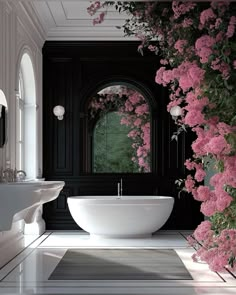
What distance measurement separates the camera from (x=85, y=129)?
8914mm

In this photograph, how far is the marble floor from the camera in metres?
4.40

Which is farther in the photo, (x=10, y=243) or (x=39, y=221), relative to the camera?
(x=39, y=221)

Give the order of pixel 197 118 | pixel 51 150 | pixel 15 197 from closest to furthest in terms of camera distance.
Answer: pixel 15 197 → pixel 197 118 → pixel 51 150

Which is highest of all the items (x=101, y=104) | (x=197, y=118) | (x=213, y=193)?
(x=101, y=104)

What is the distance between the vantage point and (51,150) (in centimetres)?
884

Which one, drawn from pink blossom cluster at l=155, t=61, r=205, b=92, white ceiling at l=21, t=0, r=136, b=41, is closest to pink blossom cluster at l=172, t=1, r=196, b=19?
pink blossom cluster at l=155, t=61, r=205, b=92

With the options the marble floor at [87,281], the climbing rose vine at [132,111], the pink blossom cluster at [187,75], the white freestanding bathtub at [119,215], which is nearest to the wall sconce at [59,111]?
the climbing rose vine at [132,111]

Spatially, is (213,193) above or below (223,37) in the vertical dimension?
below

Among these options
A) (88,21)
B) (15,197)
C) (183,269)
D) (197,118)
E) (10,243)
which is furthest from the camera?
(88,21)

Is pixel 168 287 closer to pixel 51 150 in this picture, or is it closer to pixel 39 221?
pixel 39 221

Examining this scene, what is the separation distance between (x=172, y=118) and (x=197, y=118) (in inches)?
150

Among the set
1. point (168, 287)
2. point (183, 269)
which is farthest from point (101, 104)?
point (168, 287)

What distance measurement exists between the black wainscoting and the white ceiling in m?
0.16

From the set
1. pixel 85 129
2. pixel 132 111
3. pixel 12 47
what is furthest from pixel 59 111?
pixel 12 47
